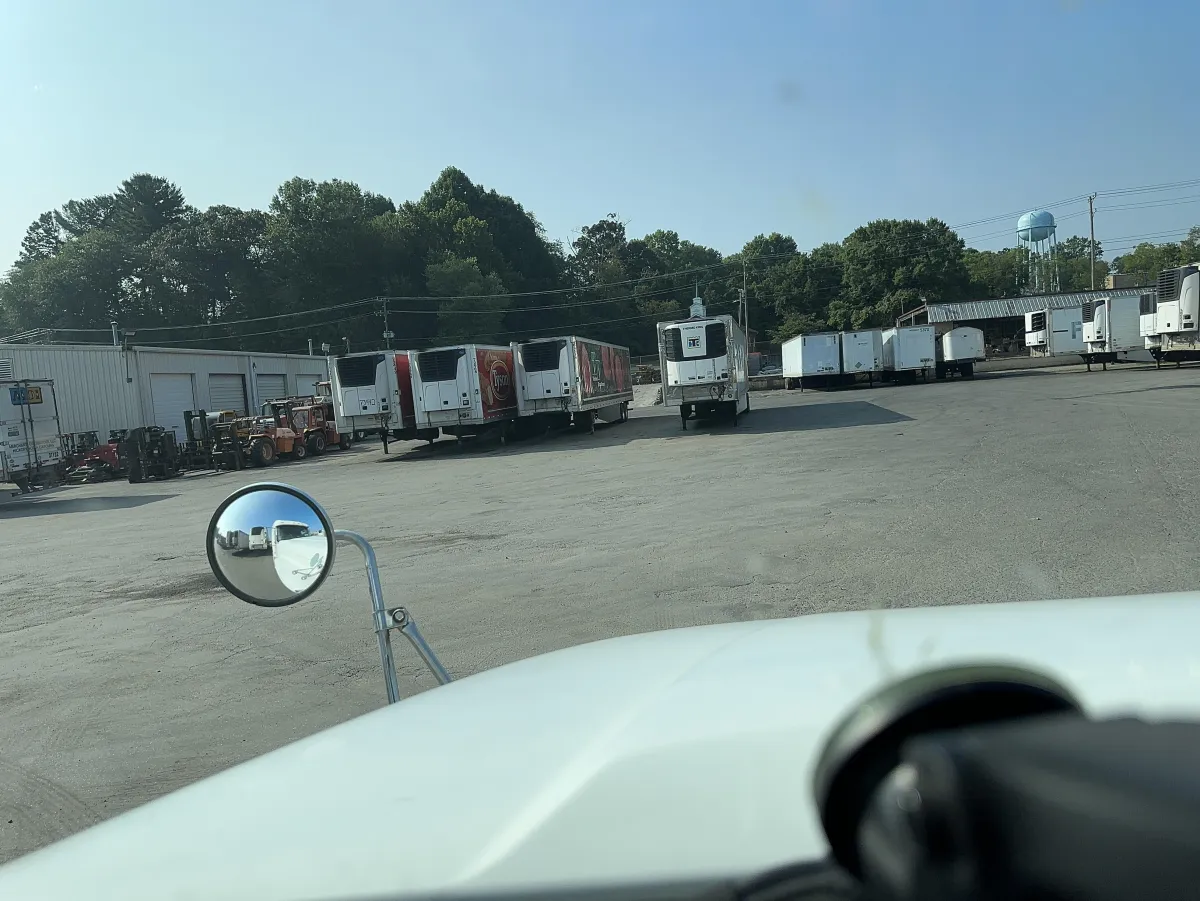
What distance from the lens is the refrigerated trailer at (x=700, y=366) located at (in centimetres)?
2541

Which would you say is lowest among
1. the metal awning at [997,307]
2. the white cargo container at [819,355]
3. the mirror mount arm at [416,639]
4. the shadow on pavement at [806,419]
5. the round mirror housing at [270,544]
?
the shadow on pavement at [806,419]

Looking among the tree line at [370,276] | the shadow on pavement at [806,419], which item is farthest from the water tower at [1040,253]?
the shadow on pavement at [806,419]

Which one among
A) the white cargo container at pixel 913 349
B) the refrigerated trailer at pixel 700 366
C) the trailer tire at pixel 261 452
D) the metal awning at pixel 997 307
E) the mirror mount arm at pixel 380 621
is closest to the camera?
the mirror mount arm at pixel 380 621

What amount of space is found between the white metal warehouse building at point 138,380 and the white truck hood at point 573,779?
31633mm

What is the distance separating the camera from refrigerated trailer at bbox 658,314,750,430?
83.4ft

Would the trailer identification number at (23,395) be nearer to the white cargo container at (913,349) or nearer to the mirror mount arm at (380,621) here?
the mirror mount arm at (380,621)

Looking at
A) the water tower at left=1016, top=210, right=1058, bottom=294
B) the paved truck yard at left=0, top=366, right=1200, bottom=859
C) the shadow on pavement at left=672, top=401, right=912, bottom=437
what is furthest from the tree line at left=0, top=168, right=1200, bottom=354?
the paved truck yard at left=0, top=366, right=1200, bottom=859

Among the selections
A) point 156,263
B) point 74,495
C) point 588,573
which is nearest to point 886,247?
point 156,263

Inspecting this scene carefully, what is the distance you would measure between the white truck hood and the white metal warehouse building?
31633 millimetres

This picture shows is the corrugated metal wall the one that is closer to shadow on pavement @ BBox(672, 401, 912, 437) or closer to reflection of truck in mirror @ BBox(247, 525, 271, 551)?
shadow on pavement @ BBox(672, 401, 912, 437)

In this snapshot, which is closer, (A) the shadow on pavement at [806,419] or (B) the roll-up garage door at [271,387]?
(A) the shadow on pavement at [806,419]

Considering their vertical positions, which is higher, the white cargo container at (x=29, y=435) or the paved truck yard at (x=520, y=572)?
the white cargo container at (x=29, y=435)

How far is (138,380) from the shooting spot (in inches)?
1471

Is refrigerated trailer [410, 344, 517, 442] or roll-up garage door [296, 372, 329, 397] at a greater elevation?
roll-up garage door [296, 372, 329, 397]
